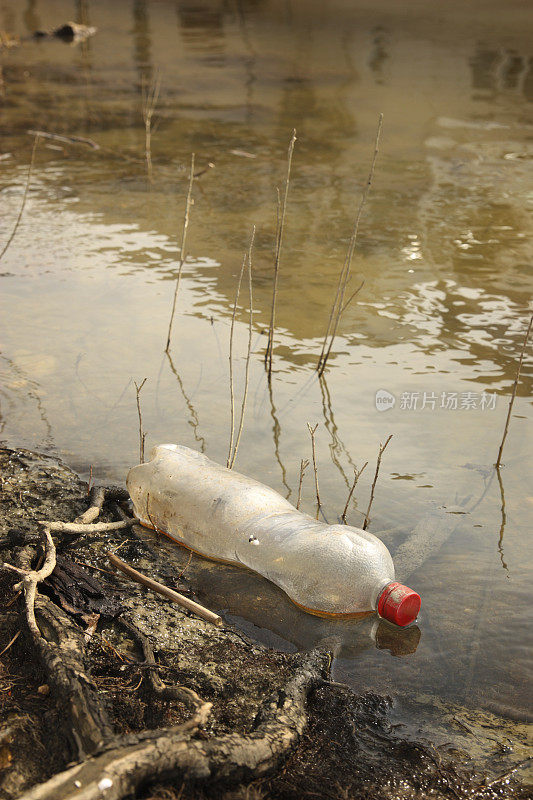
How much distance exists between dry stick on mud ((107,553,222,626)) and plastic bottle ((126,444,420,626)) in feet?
0.96

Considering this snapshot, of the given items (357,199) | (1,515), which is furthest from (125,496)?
(357,199)

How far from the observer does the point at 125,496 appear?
3.02 meters

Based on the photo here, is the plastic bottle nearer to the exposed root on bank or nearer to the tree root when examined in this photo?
the exposed root on bank

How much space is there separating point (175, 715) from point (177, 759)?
26 cm

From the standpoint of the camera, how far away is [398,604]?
222 cm

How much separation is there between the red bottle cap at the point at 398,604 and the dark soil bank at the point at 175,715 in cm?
22

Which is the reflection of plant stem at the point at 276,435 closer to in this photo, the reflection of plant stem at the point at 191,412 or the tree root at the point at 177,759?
the reflection of plant stem at the point at 191,412

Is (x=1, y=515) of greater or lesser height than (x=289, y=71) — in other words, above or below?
below

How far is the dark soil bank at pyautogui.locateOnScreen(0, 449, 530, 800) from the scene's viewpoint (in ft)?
5.16

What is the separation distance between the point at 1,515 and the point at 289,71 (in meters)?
12.2

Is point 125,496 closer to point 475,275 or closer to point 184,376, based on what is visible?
point 184,376

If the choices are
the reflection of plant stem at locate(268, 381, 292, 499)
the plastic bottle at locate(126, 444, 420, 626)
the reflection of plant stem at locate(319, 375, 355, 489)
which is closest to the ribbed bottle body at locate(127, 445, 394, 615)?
the plastic bottle at locate(126, 444, 420, 626)

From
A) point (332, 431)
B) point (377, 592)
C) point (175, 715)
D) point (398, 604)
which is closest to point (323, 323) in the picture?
point (332, 431)

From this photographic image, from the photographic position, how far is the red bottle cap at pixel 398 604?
2.23 m
